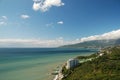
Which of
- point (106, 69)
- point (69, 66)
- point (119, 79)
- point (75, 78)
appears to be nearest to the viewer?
point (119, 79)

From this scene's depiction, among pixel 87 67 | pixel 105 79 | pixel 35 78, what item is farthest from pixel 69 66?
pixel 105 79

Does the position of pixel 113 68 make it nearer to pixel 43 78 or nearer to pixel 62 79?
pixel 62 79

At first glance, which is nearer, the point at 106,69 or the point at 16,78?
the point at 106,69

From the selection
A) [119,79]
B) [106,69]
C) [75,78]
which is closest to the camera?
[119,79]

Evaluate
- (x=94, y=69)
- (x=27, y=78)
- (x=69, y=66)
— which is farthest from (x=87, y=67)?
(x=27, y=78)

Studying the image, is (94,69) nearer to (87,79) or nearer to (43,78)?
(87,79)

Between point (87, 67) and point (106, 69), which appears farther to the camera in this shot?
point (87, 67)

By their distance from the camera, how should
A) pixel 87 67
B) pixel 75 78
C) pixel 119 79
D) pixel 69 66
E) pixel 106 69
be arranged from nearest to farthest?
pixel 119 79 < pixel 75 78 < pixel 106 69 < pixel 87 67 < pixel 69 66

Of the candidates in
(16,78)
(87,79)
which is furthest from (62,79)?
(16,78)
